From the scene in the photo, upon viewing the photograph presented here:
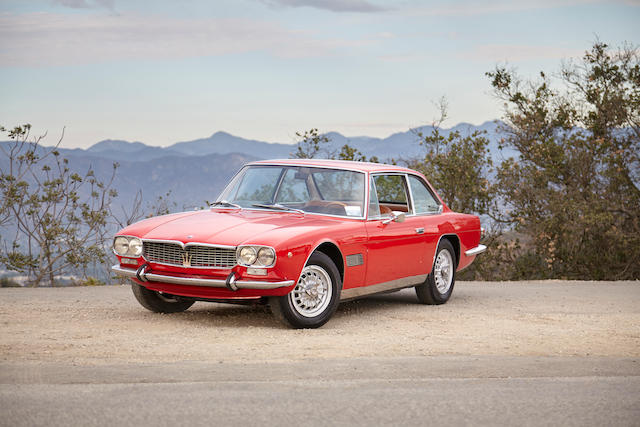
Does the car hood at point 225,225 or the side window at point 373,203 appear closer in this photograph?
the car hood at point 225,225

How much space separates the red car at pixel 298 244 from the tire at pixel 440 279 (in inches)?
0.6

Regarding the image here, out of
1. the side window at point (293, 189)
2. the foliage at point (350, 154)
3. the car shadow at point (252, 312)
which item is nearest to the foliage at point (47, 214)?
the foliage at point (350, 154)

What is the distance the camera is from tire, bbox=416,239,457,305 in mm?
11242

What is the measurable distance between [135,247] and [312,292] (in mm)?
1914

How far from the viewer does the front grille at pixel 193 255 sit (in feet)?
28.5

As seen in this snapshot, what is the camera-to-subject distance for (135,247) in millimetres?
9250

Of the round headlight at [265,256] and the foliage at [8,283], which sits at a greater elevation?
the round headlight at [265,256]

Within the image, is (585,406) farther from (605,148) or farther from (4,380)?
(605,148)

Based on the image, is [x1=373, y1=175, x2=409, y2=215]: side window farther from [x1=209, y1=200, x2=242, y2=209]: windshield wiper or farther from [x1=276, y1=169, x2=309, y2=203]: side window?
[x1=209, y1=200, x2=242, y2=209]: windshield wiper

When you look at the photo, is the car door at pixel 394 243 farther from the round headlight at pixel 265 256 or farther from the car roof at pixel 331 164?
the round headlight at pixel 265 256

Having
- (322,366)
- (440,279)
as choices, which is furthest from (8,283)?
(322,366)

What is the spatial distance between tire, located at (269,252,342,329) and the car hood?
419 mm

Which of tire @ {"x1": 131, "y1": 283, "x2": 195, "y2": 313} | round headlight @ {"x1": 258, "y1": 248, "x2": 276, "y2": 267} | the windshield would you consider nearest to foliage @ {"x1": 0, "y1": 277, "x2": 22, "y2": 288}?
tire @ {"x1": 131, "y1": 283, "x2": 195, "y2": 313}

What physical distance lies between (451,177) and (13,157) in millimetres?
10929
